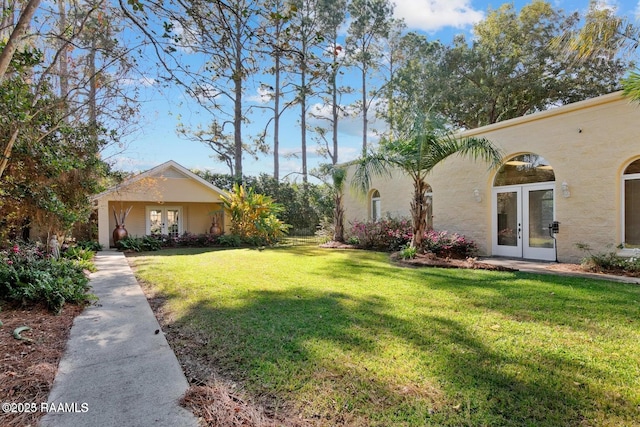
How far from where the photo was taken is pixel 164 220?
18.9m

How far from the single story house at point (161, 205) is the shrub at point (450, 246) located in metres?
11.2

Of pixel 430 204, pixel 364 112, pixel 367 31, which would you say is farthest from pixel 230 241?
pixel 367 31

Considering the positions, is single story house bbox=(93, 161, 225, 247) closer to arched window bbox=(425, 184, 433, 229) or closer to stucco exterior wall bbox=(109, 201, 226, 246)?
stucco exterior wall bbox=(109, 201, 226, 246)

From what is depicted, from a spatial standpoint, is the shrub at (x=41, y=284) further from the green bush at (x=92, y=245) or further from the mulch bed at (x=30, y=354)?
the green bush at (x=92, y=245)

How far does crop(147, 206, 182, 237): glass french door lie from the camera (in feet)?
60.7

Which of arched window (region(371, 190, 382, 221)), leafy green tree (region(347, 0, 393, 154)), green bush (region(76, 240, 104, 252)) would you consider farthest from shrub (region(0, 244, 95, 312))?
leafy green tree (region(347, 0, 393, 154))

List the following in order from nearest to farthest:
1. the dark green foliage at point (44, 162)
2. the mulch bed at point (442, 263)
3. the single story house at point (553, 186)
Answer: the dark green foliage at point (44, 162)
the single story house at point (553, 186)
the mulch bed at point (442, 263)

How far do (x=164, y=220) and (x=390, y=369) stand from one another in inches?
722

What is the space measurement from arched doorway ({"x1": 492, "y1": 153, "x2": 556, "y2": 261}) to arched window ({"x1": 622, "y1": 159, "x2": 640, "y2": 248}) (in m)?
1.64

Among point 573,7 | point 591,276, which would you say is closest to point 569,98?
point 573,7

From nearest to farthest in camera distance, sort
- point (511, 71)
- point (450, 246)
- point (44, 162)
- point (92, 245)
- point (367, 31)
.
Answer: point (44, 162) < point (450, 246) < point (92, 245) < point (511, 71) < point (367, 31)

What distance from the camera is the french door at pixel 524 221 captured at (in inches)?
402

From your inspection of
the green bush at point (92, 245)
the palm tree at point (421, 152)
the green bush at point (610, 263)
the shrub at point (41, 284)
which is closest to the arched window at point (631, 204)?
the green bush at point (610, 263)

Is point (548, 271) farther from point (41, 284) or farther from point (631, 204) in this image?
point (41, 284)
